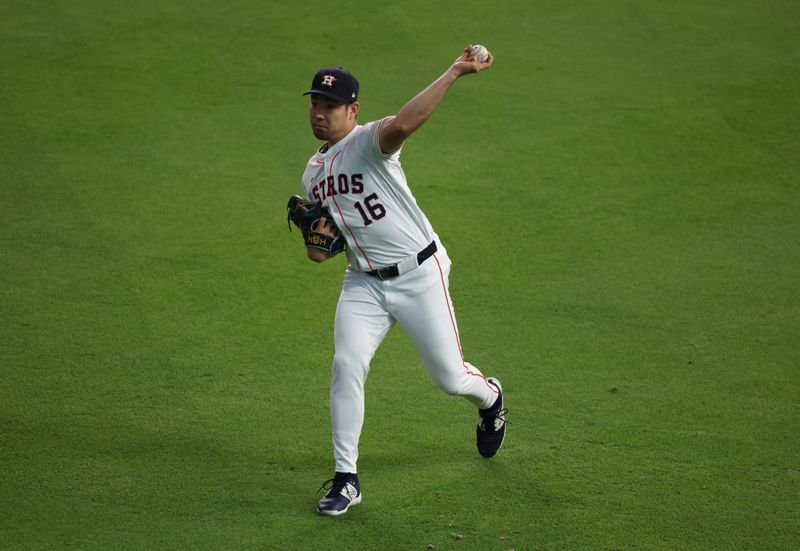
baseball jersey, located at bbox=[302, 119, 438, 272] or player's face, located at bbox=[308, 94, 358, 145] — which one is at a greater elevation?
player's face, located at bbox=[308, 94, 358, 145]

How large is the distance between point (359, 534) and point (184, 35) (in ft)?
22.5

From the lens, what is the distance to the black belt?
4.56m

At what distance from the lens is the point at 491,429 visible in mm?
4910

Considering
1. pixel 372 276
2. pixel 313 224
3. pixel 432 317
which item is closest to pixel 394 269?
pixel 372 276

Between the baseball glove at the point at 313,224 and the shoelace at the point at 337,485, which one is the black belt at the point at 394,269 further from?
the shoelace at the point at 337,485

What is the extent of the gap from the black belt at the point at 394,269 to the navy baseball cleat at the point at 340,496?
91 centimetres

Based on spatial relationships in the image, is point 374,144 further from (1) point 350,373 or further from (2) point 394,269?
(1) point 350,373

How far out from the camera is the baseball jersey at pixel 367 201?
14.6ft

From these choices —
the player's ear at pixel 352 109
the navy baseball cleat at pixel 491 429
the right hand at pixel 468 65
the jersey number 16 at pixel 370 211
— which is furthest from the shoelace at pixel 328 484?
the right hand at pixel 468 65

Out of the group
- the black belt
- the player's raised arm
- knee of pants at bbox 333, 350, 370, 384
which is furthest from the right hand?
knee of pants at bbox 333, 350, 370, 384

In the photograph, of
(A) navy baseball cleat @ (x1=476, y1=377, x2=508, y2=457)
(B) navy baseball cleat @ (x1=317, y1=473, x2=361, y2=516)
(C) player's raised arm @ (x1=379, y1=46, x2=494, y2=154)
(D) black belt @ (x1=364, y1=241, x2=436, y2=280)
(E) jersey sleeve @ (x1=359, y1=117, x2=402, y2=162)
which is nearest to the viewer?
(C) player's raised arm @ (x1=379, y1=46, x2=494, y2=154)

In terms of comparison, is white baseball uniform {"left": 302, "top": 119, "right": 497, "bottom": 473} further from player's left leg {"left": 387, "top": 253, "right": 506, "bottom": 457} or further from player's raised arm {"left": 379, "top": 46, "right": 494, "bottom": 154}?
player's raised arm {"left": 379, "top": 46, "right": 494, "bottom": 154}

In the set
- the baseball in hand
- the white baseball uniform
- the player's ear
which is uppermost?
the baseball in hand

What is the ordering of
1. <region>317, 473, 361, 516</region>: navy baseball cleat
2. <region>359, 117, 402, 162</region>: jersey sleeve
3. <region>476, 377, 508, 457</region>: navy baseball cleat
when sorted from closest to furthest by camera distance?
<region>359, 117, 402, 162</region>: jersey sleeve < <region>317, 473, 361, 516</region>: navy baseball cleat < <region>476, 377, 508, 457</region>: navy baseball cleat
